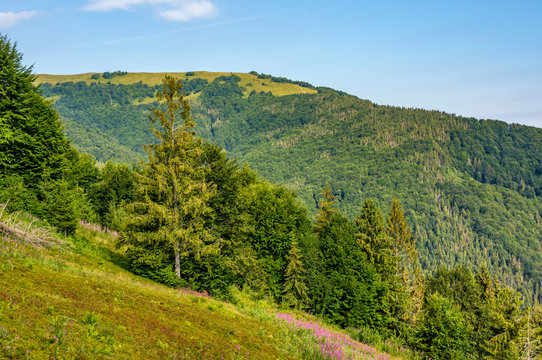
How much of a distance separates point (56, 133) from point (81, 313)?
93.1 feet

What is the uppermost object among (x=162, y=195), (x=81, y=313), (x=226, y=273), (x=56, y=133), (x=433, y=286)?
(x=56, y=133)

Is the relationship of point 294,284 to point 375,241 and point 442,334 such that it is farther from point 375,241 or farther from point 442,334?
point 375,241

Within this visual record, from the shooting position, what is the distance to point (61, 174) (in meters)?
33.6

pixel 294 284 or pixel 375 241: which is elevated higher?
pixel 375 241

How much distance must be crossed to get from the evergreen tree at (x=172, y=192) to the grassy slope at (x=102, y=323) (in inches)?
217

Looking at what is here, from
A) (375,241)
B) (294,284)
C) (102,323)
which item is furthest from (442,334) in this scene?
(102,323)

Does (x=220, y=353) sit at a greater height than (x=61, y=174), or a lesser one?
lesser

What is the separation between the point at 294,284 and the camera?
121 ft

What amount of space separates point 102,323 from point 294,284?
28486 mm

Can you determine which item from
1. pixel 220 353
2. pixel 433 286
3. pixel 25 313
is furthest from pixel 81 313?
pixel 433 286

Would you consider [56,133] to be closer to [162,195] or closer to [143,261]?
[162,195]

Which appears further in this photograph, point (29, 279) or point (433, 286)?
point (433, 286)

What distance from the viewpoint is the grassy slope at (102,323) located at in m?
8.47

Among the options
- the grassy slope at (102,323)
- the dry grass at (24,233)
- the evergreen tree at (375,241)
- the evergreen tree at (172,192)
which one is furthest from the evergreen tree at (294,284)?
the dry grass at (24,233)
